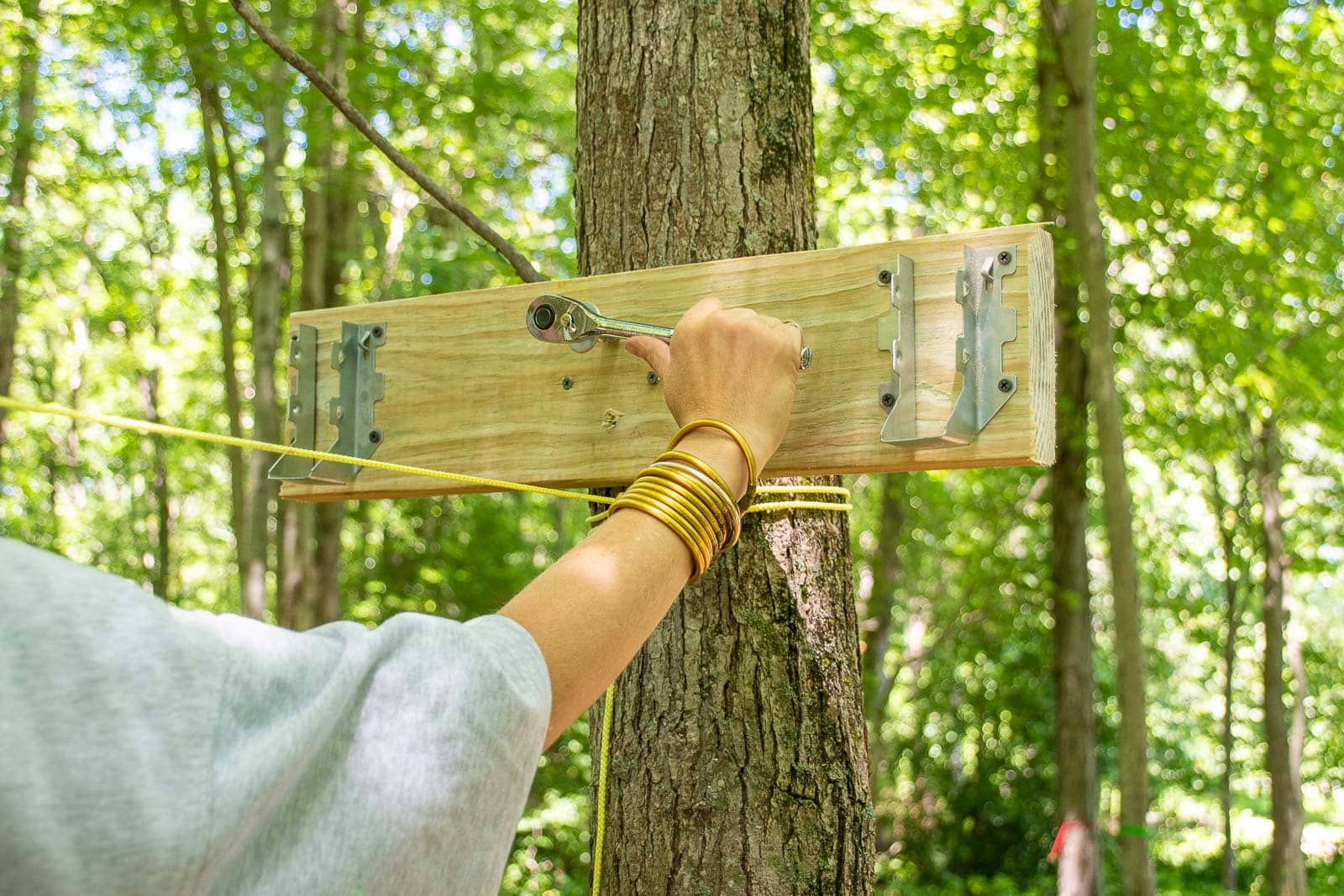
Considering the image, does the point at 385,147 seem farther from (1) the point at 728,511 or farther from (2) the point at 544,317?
(1) the point at 728,511

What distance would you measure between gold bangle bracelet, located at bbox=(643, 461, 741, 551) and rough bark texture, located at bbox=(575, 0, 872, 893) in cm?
71

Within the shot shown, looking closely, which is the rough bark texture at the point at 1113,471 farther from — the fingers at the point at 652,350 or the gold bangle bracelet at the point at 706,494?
the gold bangle bracelet at the point at 706,494

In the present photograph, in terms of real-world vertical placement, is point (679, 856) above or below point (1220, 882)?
above

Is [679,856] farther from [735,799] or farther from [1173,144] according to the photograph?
[1173,144]

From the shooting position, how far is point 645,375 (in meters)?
1.61

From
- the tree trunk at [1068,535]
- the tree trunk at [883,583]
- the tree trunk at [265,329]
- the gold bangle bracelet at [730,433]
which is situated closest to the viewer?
the gold bangle bracelet at [730,433]

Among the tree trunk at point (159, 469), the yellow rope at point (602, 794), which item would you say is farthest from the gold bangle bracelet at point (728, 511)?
the tree trunk at point (159, 469)

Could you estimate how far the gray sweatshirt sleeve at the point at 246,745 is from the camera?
26.9 inches

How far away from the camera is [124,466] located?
49.9 feet

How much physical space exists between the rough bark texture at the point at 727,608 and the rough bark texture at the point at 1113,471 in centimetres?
399

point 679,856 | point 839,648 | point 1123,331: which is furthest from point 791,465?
point 1123,331

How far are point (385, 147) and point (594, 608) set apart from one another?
1528mm

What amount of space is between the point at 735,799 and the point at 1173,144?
811 centimetres

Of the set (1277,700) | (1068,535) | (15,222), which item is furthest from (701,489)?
(1277,700)
